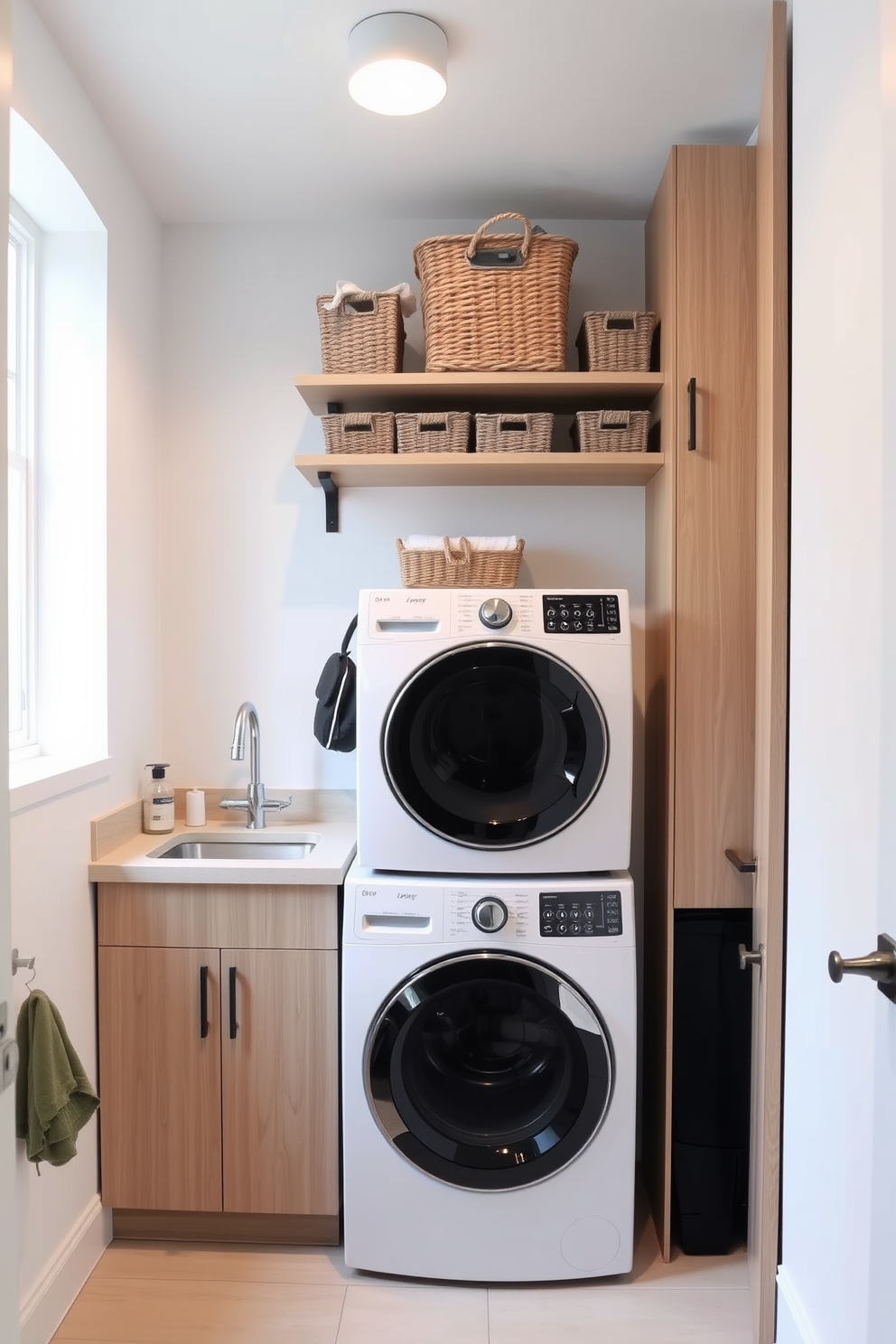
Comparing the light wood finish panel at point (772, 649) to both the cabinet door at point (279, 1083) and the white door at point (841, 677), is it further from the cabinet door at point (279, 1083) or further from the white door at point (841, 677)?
the cabinet door at point (279, 1083)

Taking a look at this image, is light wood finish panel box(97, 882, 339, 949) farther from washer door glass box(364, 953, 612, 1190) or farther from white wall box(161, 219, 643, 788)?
white wall box(161, 219, 643, 788)

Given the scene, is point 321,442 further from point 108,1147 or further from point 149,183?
point 108,1147

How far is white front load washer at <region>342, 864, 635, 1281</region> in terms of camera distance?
202 cm

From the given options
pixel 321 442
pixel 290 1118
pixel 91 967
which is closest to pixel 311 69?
pixel 321 442

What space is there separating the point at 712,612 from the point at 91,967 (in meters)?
1.63

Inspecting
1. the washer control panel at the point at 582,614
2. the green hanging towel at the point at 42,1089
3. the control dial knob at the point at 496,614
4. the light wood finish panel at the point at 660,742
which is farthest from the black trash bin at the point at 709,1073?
the green hanging towel at the point at 42,1089

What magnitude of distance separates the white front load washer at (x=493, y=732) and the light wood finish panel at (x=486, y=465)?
397 millimetres

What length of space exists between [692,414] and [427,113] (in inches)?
35.1

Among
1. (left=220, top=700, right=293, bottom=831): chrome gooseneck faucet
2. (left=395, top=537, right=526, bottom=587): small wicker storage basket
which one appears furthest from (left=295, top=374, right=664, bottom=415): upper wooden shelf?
(left=220, top=700, right=293, bottom=831): chrome gooseneck faucet

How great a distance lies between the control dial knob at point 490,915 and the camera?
2.02 meters

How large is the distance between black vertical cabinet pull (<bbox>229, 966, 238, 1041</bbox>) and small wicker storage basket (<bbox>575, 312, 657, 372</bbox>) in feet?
5.52

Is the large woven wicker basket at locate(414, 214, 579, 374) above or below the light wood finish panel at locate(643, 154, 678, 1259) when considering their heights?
above

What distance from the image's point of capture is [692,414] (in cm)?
211

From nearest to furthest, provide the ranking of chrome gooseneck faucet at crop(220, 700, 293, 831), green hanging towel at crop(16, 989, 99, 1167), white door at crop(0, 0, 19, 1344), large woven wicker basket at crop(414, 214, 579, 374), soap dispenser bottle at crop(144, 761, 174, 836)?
1. white door at crop(0, 0, 19, 1344)
2. green hanging towel at crop(16, 989, 99, 1167)
3. large woven wicker basket at crop(414, 214, 579, 374)
4. soap dispenser bottle at crop(144, 761, 174, 836)
5. chrome gooseneck faucet at crop(220, 700, 293, 831)
